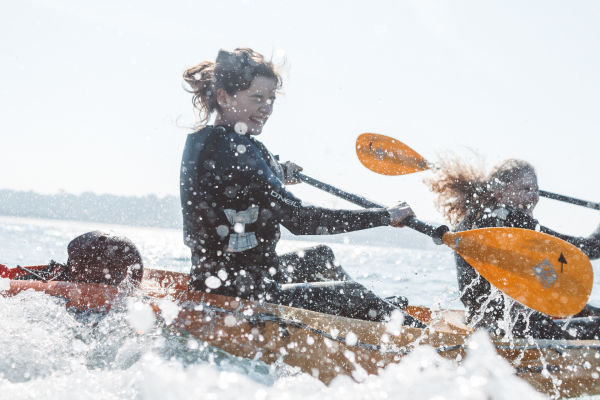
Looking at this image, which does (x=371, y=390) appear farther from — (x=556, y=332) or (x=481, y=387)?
(x=556, y=332)

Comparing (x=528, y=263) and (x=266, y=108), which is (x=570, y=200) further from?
(x=266, y=108)

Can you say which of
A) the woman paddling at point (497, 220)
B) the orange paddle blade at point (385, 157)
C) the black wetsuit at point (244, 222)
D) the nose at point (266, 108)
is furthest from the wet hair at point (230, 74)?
the woman paddling at point (497, 220)

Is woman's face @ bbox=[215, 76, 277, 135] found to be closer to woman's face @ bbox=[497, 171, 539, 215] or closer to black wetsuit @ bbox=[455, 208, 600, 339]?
black wetsuit @ bbox=[455, 208, 600, 339]

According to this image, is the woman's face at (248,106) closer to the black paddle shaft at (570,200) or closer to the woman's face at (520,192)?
the woman's face at (520,192)

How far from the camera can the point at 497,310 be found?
3.79 metres

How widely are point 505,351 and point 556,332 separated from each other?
894mm

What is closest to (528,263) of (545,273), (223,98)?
(545,273)

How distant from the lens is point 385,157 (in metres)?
5.21

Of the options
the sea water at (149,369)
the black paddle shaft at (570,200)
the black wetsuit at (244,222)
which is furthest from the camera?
the black paddle shaft at (570,200)

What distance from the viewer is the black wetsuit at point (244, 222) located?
9.25ft

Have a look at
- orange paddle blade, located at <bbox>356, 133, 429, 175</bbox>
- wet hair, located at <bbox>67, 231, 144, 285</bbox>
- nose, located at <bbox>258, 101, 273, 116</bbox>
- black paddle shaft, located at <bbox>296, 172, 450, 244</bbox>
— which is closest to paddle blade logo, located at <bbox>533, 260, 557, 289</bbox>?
black paddle shaft, located at <bbox>296, 172, 450, 244</bbox>

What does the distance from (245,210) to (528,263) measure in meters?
2.13

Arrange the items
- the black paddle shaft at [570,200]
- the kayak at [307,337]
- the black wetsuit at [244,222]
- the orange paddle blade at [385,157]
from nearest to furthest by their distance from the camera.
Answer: the kayak at [307,337], the black wetsuit at [244,222], the orange paddle blade at [385,157], the black paddle shaft at [570,200]

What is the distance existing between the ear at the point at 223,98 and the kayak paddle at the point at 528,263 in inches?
58.9
